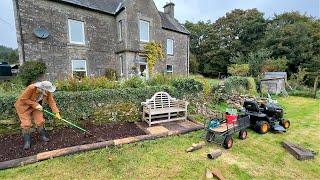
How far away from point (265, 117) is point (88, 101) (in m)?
5.46

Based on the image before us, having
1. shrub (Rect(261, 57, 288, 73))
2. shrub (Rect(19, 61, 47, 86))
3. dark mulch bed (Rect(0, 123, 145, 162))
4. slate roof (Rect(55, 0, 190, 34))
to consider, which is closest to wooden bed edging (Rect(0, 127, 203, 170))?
dark mulch bed (Rect(0, 123, 145, 162))

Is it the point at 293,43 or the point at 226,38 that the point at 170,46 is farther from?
the point at 226,38

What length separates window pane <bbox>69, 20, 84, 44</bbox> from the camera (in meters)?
12.8

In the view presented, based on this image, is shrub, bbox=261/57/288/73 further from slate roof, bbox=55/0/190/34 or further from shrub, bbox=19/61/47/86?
shrub, bbox=19/61/47/86

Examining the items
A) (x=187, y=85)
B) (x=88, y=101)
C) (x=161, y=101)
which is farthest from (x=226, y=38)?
(x=88, y=101)

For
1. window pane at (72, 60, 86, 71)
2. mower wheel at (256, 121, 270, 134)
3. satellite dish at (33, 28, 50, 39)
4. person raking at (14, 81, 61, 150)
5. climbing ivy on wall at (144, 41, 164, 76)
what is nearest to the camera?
person raking at (14, 81, 61, 150)

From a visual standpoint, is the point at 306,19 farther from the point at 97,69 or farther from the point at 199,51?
the point at 97,69

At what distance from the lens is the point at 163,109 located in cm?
651

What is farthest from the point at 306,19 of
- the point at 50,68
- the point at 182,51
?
the point at 50,68

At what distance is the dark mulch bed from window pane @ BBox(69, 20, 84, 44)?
9311mm

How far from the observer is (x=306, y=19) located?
29875 millimetres

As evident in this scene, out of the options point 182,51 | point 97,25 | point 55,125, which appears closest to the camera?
point 55,125

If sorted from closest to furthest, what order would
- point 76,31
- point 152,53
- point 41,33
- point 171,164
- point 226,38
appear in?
point 171,164
point 41,33
point 76,31
point 152,53
point 226,38

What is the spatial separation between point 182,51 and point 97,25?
8.93 metres
